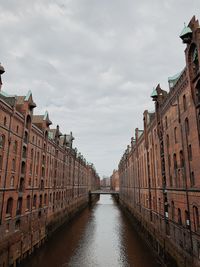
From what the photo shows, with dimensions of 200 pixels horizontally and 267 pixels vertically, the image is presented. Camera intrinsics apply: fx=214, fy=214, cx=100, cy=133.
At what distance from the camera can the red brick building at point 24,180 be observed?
2264 cm

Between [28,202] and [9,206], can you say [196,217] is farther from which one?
[28,202]

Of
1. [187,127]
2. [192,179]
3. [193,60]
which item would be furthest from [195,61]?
[192,179]

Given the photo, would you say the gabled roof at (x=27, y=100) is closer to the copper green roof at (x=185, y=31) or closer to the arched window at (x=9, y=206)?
the arched window at (x=9, y=206)

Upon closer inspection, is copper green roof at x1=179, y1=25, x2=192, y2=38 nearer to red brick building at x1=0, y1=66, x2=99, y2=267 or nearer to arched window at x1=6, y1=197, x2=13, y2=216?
red brick building at x1=0, y1=66, x2=99, y2=267

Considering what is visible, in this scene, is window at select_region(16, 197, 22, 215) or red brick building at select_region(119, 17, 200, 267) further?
window at select_region(16, 197, 22, 215)

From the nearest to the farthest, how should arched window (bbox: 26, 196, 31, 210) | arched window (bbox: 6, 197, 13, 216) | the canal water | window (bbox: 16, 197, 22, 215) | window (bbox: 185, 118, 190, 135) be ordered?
window (bbox: 185, 118, 190, 135) < the canal water < arched window (bbox: 6, 197, 13, 216) < window (bbox: 16, 197, 22, 215) < arched window (bbox: 26, 196, 31, 210)

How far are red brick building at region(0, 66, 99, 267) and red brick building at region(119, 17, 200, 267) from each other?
1603cm

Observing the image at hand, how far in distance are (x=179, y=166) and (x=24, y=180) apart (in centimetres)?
1931

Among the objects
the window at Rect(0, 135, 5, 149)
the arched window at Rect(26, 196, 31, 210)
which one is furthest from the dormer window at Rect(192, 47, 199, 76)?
the arched window at Rect(26, 196, 31, 210)

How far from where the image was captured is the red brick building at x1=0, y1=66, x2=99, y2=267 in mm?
22641

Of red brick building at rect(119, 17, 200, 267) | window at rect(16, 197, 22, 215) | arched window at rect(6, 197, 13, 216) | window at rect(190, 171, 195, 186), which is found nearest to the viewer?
red brick building at rect(119, 17, 200, 267)

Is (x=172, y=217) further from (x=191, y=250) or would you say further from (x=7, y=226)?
(x=7, y=226)

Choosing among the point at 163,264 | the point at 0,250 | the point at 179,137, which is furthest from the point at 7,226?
the point at 179,137

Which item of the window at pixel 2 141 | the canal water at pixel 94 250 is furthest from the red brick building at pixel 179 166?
the window at pixel 2 141
